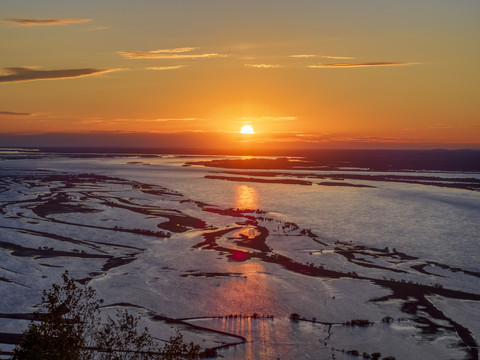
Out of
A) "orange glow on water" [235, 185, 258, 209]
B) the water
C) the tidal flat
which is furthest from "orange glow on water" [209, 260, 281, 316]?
"orange glow on water" [235, 185, 258, 209]

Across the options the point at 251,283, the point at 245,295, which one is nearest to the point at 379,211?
the point at 251,283

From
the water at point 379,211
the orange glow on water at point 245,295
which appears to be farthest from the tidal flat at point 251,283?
the water at point 379,211

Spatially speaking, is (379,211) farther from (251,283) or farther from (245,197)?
(251,283)

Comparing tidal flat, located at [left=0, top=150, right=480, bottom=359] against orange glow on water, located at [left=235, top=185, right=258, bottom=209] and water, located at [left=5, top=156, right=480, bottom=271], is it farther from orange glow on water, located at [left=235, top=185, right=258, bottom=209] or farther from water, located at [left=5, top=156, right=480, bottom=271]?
orange glow on water, located at [left=235, top=185, right=258, bottom=209]

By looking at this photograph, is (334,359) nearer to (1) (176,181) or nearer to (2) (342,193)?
(2) (342,193)

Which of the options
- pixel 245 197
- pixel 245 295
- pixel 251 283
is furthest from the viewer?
pixel 245 197

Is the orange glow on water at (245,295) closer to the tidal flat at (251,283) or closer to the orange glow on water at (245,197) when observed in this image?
the tidal flat at (251,283)

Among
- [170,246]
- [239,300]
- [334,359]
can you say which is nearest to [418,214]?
[170,246]
